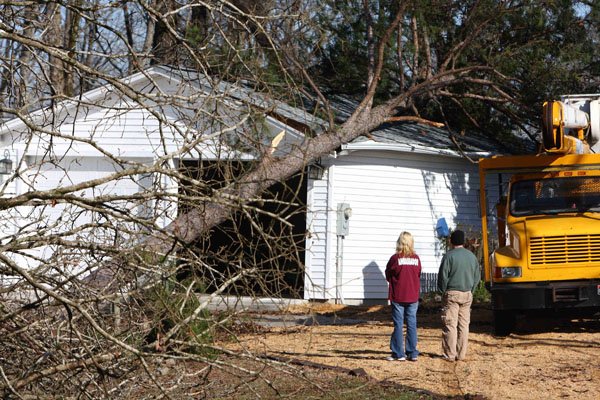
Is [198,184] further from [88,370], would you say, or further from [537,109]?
[537,109]

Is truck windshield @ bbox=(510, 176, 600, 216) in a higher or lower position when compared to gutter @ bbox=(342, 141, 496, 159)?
lower

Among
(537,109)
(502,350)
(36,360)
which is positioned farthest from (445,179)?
(36,360)

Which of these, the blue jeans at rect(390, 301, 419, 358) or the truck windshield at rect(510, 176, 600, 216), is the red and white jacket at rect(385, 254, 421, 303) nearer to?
the blue jeans at rect(390, 301, 419, 358)

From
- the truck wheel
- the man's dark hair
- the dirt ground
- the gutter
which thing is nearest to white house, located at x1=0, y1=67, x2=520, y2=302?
the gutter

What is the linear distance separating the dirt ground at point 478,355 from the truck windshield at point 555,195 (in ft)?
6.06

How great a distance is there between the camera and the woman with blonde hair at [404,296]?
38.3 feet

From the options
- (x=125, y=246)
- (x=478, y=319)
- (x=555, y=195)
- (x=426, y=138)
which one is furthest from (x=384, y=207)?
(x=125, y=246)

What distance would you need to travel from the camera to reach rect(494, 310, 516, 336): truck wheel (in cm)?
1382

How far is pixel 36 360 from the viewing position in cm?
598

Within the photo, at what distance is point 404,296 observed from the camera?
11703 mm

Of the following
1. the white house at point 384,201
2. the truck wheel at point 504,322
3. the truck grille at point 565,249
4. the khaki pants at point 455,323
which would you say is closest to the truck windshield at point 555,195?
the truck grille at point 565,249

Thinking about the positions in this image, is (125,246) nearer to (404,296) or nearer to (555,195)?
(404,296)

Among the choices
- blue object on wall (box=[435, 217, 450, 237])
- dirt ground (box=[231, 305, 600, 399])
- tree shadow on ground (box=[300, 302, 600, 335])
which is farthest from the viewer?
blue object on wall (box=[435, 217, 450, 237])

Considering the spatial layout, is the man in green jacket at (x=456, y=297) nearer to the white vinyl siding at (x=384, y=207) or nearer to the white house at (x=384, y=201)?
the white house at (x=384, y=201)
